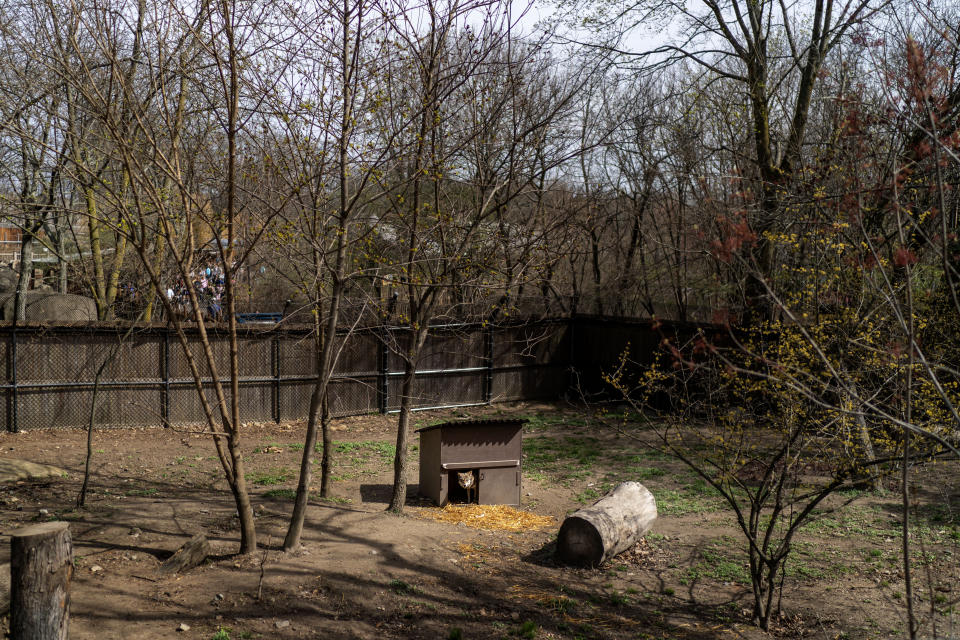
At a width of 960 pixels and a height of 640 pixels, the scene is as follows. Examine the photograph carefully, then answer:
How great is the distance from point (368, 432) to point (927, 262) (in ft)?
32.7

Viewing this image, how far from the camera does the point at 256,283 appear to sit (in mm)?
20031

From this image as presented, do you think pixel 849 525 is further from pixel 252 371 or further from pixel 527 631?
pixel 252 371

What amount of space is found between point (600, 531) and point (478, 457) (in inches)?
112

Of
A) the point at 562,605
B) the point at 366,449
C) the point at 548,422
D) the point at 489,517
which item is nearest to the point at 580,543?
the point at 562,605

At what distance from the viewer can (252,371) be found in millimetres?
14125

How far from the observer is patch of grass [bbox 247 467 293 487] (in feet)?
33.3

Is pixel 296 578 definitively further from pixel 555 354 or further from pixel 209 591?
pixel 555 354

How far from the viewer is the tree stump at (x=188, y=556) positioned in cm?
573

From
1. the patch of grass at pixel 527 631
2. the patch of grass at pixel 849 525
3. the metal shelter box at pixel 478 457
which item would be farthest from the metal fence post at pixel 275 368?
the patch of grass at pixel 527 631

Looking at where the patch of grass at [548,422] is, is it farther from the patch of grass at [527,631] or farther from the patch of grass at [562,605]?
the patch of grass at [527,631]

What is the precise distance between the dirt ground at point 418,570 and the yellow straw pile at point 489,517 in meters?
0.24

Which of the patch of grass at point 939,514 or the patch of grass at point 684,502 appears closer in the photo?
the patch of grass at point 939,514

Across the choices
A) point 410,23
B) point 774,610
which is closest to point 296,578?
point 774,610

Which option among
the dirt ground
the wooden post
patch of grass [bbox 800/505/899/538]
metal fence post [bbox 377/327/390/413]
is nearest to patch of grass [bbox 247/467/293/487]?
the dirt ground
